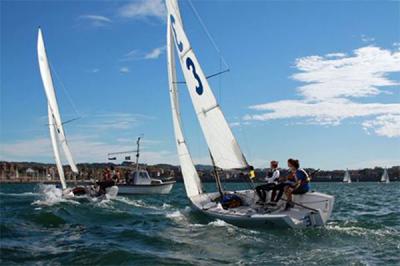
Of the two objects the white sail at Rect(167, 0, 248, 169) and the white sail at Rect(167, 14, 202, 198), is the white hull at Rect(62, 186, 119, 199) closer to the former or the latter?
the white sail at Rect(167, 14, 202, 198)

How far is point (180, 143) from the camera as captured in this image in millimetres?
19500

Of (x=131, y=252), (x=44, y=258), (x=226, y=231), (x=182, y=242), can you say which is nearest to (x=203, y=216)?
(x=226, y=231)

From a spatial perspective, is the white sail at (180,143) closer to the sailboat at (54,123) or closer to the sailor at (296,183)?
the sailor at (296,183)

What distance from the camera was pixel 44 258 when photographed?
Result: 406 inches

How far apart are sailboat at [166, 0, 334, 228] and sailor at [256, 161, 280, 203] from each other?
45 centimetres

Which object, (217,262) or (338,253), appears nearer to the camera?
(217,262)

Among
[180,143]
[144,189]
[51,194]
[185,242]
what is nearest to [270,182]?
[185,242]

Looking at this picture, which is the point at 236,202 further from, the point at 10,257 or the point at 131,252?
the point at 10,257

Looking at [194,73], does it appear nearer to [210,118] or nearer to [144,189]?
[210,118]

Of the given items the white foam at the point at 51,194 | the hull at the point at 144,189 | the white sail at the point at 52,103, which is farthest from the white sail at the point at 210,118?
the hull at the point at 144,189

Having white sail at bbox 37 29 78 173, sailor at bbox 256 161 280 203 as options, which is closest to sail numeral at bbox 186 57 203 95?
sailor at bbox 256 161 280 203

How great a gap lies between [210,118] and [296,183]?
3.60 meters

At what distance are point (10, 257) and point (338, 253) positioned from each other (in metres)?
6.75

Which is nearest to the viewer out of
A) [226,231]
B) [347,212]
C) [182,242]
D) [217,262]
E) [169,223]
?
[217,262]
